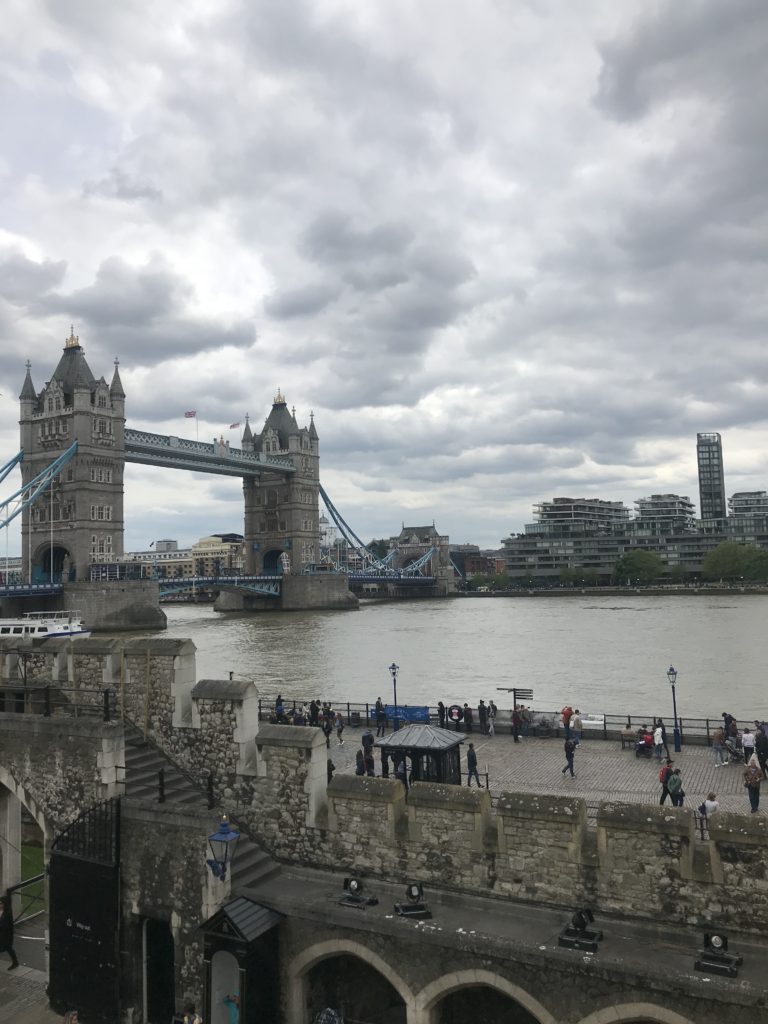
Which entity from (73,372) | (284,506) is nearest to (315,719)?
(73,372)

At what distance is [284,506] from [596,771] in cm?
12597

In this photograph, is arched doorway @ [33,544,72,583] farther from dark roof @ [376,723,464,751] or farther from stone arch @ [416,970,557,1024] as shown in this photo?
stone arch @ [416,970,557,1024]

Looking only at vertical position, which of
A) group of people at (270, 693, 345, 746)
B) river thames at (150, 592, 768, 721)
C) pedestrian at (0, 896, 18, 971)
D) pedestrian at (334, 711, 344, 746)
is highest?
group of people at (270, 693, 345, 746)

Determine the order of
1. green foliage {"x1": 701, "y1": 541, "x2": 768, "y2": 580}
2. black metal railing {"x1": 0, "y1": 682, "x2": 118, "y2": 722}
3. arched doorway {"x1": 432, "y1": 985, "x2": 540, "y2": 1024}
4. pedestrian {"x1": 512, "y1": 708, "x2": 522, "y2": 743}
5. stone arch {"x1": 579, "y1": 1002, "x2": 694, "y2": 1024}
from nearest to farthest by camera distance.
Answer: stone arch {"x1": 579, "y1": 1002, "x2": 694, "y2": 1024} → arched doorway {"x1": 432, "y1": 985, "x2": 540, "y2": 1024} → black metal railing {"x1": 0, "y1": 682, "x2": 118, "y2": 722} → pedestrian {"x1": 512, "y1": 708, "x2": 522, "y2": 743} → green foliage {"x1": 701, "y1": 541, "x2": 768, "y2": 580}

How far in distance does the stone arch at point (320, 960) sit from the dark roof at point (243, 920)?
0.42 m

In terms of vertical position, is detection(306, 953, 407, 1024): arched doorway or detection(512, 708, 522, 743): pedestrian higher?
detection(512, 708, 522, 743): pedestrian

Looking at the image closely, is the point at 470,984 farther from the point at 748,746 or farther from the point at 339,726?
the point at 339,726

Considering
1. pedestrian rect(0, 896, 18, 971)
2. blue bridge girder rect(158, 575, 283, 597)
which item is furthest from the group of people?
blue bridge girder rect(158, 575, 283, 597)

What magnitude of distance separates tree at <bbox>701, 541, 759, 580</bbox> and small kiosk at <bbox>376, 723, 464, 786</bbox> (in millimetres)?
148754

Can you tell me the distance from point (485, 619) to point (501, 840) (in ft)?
263

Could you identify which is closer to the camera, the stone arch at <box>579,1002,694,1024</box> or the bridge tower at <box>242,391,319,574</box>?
the stone arch at <box>579,1002,694,1024</box>

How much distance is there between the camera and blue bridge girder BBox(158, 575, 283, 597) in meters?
92.1

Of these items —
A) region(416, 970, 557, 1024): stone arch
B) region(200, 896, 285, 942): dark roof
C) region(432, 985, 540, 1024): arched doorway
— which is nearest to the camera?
region(416, 970, 557, 1024): stone arch

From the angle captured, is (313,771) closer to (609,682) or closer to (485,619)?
(609,682)
